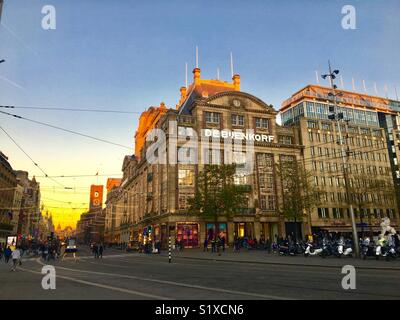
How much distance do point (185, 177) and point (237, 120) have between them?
13.9 meters

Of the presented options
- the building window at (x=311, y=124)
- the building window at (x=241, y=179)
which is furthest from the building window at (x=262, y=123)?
the building window at (x=311, y=124)

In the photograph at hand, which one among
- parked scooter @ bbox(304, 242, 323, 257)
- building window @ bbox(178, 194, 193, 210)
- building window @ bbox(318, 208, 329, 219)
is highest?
building window @ bbox(178, 194, 193, 210)

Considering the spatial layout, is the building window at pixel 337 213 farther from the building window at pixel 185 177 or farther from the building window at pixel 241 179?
the building window at pixel 185 177

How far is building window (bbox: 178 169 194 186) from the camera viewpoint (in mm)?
48562

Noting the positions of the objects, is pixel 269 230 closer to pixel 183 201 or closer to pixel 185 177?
pixel 183 201

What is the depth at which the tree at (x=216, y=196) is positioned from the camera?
38.6 meters

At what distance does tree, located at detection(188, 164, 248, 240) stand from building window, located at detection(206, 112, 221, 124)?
549 inches

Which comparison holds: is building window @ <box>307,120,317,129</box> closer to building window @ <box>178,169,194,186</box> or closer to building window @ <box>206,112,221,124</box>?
building window @ <box>206,112,221,124</box>

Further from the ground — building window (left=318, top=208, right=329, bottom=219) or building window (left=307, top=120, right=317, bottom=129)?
building window (left=307, top=120, right=317, bottom=129)

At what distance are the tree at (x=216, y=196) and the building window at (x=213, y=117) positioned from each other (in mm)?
13940

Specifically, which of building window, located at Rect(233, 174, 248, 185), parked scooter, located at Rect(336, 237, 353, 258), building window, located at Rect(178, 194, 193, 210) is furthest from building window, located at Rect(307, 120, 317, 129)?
parked scooter, located at Rect(336, 237, 353, 258)

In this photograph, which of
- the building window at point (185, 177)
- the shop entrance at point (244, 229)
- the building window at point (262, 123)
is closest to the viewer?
the building window at point (185, 177)
